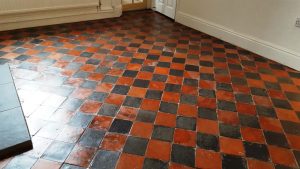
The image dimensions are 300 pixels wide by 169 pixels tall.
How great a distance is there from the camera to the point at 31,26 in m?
3.90

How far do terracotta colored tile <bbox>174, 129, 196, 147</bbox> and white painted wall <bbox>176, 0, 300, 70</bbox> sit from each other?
74.4 inches

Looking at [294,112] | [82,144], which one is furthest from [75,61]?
[294,112]

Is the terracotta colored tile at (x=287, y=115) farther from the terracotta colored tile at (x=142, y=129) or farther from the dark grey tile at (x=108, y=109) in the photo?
the dark grey tile at (x=108, y=109)

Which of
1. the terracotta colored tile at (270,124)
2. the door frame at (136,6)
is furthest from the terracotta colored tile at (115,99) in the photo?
the door frame at (136,6)

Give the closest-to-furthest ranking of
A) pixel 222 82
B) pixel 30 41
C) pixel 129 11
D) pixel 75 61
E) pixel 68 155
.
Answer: pixel 68 155 < pixel 222 82 < pixel 75 61 < pixel 30 41 < pixel 129 11

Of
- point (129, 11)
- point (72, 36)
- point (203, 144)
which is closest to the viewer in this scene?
point (203, 144)

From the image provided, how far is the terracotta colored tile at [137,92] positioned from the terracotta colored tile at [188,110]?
15.2 inches

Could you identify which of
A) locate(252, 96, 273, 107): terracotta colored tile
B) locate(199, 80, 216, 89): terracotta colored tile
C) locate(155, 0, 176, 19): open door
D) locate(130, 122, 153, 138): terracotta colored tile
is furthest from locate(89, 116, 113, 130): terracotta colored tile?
locate(155, 0, 176, 19): open door

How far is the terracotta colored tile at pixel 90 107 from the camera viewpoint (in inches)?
82.3

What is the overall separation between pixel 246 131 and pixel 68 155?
4.48ft

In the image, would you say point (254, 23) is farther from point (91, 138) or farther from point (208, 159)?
point (91, 138)

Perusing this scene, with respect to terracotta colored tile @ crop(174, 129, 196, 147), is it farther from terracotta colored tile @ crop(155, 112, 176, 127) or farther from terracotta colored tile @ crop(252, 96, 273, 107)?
terracotta colored tile @ crop(252, 96, 273, 107)

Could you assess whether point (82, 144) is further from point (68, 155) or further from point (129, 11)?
point (129, 11)

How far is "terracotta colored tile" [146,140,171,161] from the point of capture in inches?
66.0
